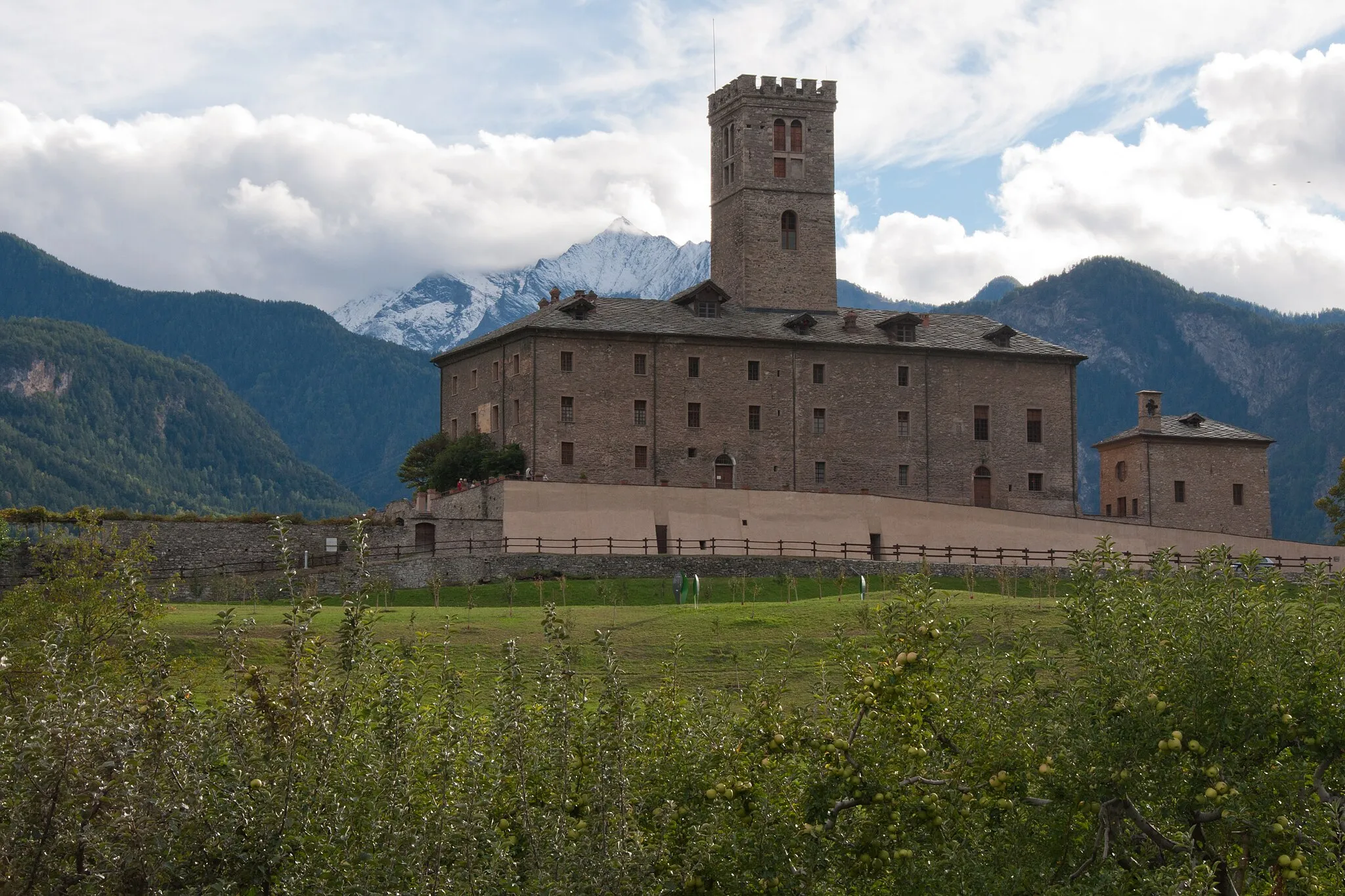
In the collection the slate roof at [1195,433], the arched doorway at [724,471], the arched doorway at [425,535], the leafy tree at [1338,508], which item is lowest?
the arched doorway at [425,535]

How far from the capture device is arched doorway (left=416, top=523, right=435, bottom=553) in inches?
2132

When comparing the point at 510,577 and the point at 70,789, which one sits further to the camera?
the point at 510,577

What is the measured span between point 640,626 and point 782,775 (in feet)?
69.0

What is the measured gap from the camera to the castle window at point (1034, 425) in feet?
220

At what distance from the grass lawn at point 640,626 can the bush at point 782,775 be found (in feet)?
25.7

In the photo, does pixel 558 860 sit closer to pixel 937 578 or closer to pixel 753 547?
pixel 937 578

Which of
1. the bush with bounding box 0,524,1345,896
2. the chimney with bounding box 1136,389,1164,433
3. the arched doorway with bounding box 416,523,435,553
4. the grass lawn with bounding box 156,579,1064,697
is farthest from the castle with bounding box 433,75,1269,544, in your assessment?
the bush with bounding box 0,524,1345,896

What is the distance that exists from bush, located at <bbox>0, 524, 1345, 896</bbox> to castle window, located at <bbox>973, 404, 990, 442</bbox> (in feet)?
171

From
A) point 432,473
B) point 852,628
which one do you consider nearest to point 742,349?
point 432,473

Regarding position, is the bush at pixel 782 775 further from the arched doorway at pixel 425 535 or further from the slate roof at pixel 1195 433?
the slate roof at pixel 1195 433

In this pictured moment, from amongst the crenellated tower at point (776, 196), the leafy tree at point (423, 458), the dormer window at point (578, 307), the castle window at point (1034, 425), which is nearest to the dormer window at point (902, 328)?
the crenellated tower at point (776, 196)

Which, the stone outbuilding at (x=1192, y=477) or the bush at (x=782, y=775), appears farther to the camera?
the stone outbuilding at (x=1192, y=477)

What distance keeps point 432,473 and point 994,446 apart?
862 inches

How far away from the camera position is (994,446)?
6631 cm
